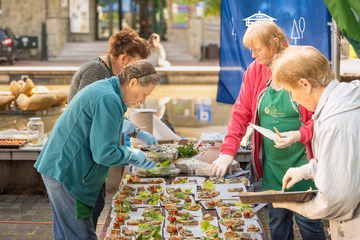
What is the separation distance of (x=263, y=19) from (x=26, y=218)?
10.1ft

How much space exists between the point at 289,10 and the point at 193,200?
2.58 meters

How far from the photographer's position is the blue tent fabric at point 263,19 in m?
5.07

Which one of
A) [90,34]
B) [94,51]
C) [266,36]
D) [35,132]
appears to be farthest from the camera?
[90,34]

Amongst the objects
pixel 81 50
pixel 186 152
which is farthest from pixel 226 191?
pixel 81 50

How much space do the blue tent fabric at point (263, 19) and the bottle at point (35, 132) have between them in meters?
2.14

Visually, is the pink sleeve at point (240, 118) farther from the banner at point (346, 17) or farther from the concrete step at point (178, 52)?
the concrete step at point (178, 52)

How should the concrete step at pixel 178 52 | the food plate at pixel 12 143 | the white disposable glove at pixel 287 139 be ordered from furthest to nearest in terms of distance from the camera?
the concrete step at pixel 178 52 < the food plate at pixel 12 143 < the white disposable glove at pixel 287 139

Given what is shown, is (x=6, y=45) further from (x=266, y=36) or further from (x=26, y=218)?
(x=266, y=36)

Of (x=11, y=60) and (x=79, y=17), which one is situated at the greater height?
(x=79, y=17)

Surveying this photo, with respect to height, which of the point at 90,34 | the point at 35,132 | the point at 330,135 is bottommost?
the point at 35,132

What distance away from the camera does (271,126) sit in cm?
350

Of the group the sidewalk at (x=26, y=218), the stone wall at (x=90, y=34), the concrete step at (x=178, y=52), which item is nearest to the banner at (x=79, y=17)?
the stone wall at (x=90, y=34)

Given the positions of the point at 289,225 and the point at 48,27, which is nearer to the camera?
the point at 289,225

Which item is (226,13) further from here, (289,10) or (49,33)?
(49,33)
